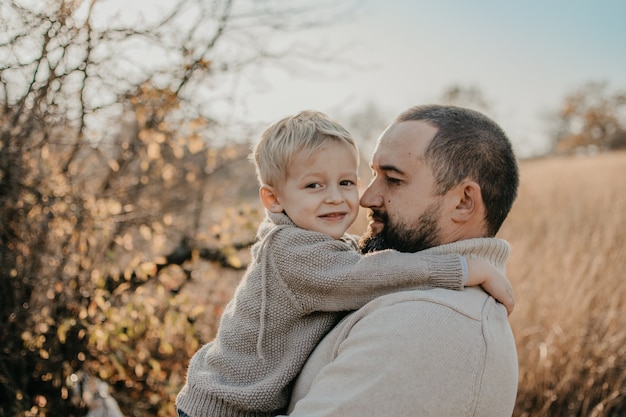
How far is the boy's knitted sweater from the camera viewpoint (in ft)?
6.18

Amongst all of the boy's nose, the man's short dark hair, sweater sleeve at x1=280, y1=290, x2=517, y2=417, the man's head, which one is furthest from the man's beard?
sweater sleeve at x1=280, y1=290, x2=517, y2=417

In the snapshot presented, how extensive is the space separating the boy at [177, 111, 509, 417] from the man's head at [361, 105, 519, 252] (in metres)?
0.16

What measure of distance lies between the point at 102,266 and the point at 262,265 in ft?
7.31

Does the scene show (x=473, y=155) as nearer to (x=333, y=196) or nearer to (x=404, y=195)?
(x=404, y=195)

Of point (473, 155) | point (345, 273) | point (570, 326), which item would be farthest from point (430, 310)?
point (570, 326)

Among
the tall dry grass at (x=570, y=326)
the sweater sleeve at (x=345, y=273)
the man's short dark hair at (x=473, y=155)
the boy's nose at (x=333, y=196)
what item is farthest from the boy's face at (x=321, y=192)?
the tall dry grass at (x=570, y=326)

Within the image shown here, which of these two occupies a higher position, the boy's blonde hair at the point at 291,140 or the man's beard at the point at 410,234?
the boy's blonde hair at the point at 291,140

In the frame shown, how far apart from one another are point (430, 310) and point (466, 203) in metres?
0.66

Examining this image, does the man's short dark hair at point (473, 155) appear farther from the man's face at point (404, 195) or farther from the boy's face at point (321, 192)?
the boy's face at point (321, 192)

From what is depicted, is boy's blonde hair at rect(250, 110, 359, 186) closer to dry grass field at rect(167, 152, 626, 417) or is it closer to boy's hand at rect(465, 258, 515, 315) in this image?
boy's hand at rect(465, 258, 515, 315)

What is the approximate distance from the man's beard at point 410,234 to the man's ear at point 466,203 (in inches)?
3.0

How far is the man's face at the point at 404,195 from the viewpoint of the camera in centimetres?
222

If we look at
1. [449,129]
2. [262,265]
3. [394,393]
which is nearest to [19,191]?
[262,265]

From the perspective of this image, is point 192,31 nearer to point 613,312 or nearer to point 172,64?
point 172,64
